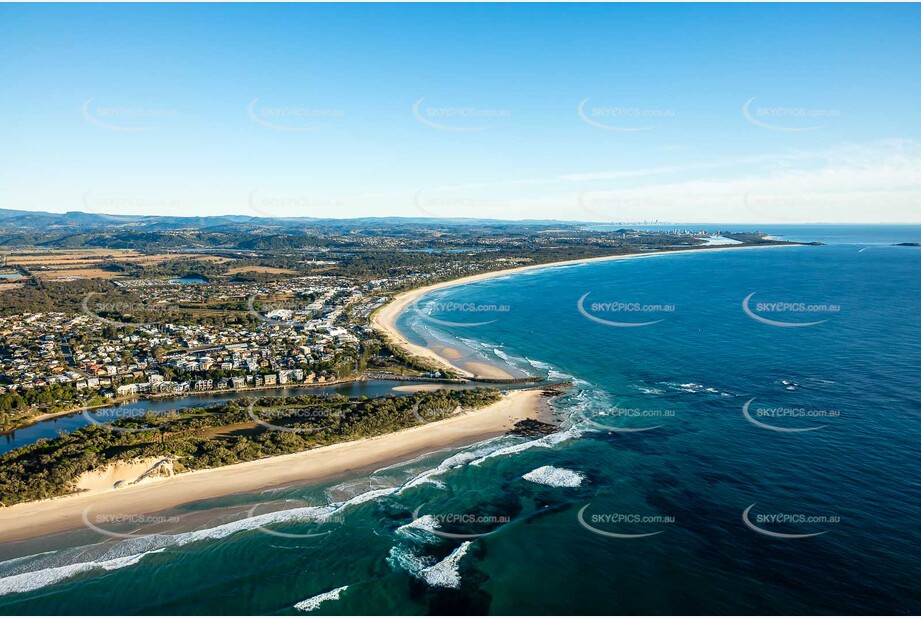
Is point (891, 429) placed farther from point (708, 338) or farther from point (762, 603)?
point (708, 338)

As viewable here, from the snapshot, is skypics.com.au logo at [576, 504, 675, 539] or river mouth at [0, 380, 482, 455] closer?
skypics.com.au logo at [576, 504, 675, 539]

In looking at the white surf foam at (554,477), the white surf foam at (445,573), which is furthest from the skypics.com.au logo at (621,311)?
the white surf foam at (445,573)

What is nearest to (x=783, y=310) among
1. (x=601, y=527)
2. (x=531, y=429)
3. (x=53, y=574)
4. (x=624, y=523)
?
(x=531, y=429)

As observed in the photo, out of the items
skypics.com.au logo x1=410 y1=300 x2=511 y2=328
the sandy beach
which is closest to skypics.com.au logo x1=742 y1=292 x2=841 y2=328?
skypics.com.au logo x1=410 y1=300 x2=511 y2=328

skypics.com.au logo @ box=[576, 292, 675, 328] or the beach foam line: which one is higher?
skypics.com.au logo @ box=[576, 292, 675, 328]

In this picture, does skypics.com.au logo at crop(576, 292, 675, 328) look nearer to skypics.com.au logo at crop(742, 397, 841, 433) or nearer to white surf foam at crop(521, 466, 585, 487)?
skypics.com.au logo at crop(742, 397, 841, 433)

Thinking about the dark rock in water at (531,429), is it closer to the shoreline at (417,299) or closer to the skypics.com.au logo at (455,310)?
the shoreline at (417,299)

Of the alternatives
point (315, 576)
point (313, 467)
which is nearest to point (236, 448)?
point (313, 467)
